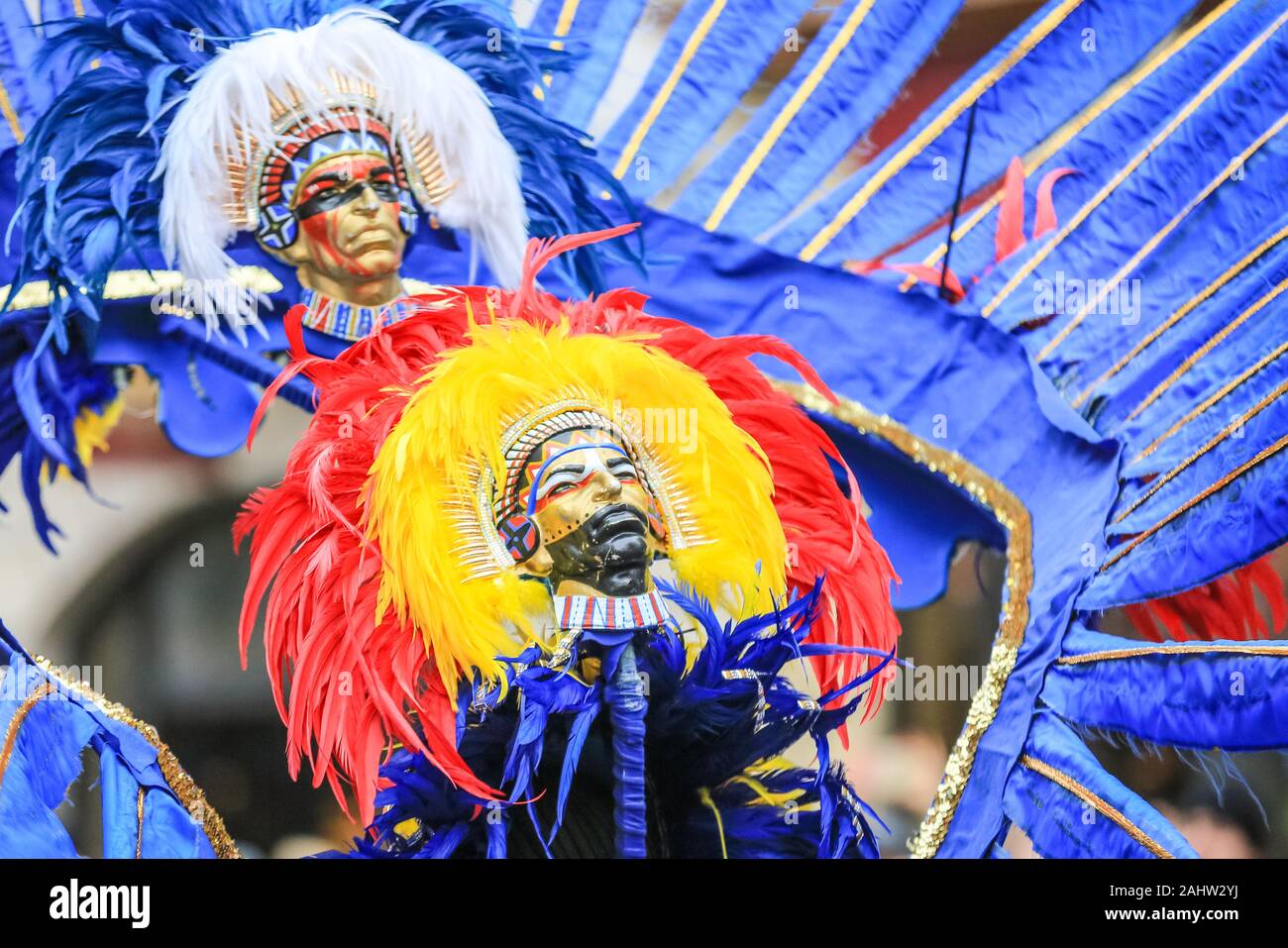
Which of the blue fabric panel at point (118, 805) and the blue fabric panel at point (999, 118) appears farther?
the blue fabric panel at point (999, 118)

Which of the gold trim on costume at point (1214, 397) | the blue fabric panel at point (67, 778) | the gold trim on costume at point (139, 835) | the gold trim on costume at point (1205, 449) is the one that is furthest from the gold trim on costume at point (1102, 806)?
the gold trim on costume at point (139, 835)

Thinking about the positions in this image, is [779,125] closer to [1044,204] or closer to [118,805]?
[1044,204]

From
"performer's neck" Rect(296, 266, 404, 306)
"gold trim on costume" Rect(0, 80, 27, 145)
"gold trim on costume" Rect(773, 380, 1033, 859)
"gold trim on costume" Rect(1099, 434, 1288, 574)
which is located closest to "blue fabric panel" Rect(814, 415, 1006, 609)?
"gold trim on costume" Rect(773, 380, 1033, 859)

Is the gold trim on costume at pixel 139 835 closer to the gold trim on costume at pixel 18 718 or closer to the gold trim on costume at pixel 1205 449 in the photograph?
the gold trim on costume at pixel 18 718

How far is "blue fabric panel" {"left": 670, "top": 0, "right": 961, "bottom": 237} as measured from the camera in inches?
120

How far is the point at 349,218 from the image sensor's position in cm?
290

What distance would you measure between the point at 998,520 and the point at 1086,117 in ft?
2.92

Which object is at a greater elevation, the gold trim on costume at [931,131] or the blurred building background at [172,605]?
the gold trim on costume at [931,131]

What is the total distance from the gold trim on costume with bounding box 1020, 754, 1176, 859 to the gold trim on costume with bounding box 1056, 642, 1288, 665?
0.24m

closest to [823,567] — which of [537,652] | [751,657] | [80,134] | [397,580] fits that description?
[751,657]

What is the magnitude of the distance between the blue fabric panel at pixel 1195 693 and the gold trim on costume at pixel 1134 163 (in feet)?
2.61

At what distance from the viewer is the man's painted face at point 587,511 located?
2.73 metres

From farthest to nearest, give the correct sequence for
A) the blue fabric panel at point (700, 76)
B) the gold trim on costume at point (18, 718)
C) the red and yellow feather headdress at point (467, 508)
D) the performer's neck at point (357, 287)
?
the blue fabric panel at point (700, 76) → the performer's neck at point (357, 287) → the gold trim on costume at point (18, 718) → the red and yellow feather headdress at point (467, 508)
